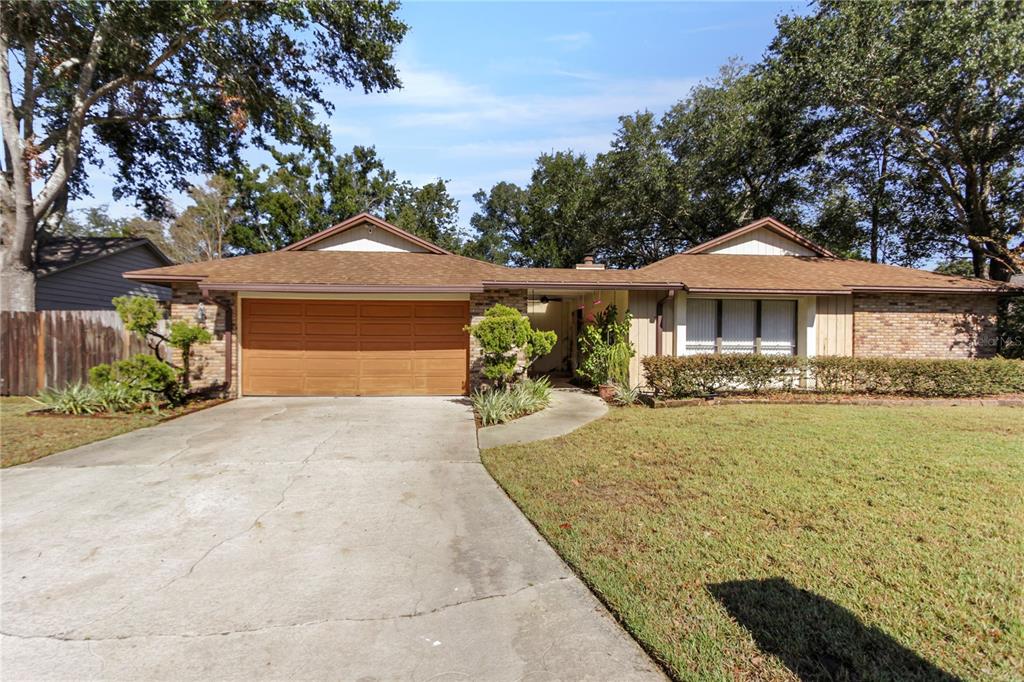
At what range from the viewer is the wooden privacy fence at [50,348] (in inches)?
435

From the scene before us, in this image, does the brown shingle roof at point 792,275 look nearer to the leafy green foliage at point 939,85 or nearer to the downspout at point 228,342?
the leafy green foliage at point 939,85

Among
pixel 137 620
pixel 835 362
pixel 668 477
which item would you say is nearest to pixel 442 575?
pixel 137 620

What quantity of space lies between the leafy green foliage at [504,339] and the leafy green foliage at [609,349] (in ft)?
6.50

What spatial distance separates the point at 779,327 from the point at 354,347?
10428 mm

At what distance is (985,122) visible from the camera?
14.8 meters

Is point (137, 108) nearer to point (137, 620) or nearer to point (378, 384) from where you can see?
point (378, 384)

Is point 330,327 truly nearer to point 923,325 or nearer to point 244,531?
point 244,531

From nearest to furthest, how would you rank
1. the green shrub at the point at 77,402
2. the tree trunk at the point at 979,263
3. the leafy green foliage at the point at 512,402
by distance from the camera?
the leafy green foliage at the point at 512,402, the green shrub at the point at 77,402, the tree trunk at the point at 979,263

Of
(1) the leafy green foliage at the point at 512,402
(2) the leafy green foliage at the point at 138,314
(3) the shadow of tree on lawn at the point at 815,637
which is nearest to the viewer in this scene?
(3) the shadow of tree on lawn at the point at 815,637

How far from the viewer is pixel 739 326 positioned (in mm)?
12234

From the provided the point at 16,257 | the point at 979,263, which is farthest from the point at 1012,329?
the point at 16,257

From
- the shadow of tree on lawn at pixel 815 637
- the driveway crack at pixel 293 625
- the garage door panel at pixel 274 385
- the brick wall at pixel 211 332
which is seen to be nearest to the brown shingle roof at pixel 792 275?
the garage door panel at pixel 274 385

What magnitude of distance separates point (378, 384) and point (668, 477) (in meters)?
7.80

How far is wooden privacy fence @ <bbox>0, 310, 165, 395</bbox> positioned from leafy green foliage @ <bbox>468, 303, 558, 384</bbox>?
7962 millimetres
